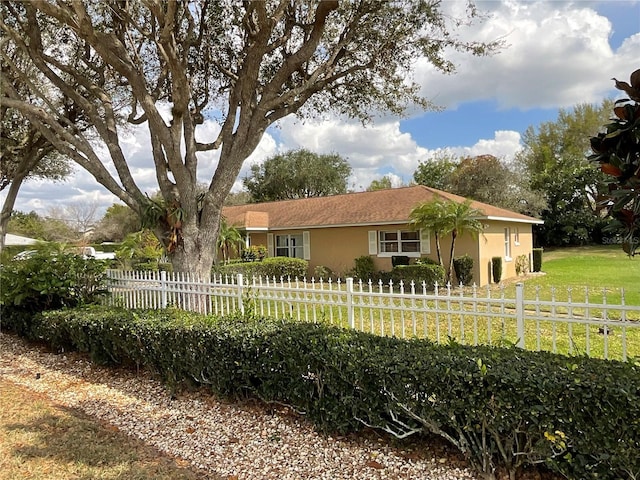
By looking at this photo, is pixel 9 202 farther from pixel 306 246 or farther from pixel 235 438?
pixel 235 438

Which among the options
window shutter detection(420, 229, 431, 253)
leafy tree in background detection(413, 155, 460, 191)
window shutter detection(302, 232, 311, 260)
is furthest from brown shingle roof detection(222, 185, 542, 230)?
leafy tree in background detection(413, 155, 460, 191)

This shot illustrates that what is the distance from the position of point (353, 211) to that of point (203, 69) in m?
10.2

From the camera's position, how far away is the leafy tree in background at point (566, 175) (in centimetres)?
3209

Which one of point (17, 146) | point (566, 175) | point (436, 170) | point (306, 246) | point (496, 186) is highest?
point (436, 170)

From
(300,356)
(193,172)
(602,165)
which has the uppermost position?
(193,172)

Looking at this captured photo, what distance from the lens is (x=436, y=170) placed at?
3991 centimetres

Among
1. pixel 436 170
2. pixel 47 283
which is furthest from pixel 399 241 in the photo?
pixel 436 170

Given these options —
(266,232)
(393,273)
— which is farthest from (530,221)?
(266,232)

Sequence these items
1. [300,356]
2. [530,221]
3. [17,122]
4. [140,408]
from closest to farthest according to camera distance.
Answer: [300,356], [140,408], [17,122], [530,221]

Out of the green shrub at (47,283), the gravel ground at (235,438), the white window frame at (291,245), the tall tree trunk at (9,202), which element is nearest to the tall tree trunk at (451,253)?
the white window frame at (291,245)

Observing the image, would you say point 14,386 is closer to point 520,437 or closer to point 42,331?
point 42,331

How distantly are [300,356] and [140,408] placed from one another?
2.26 meters

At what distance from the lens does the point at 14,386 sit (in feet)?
19.6

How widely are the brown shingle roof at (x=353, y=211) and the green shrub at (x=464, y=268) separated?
66.0 inches
